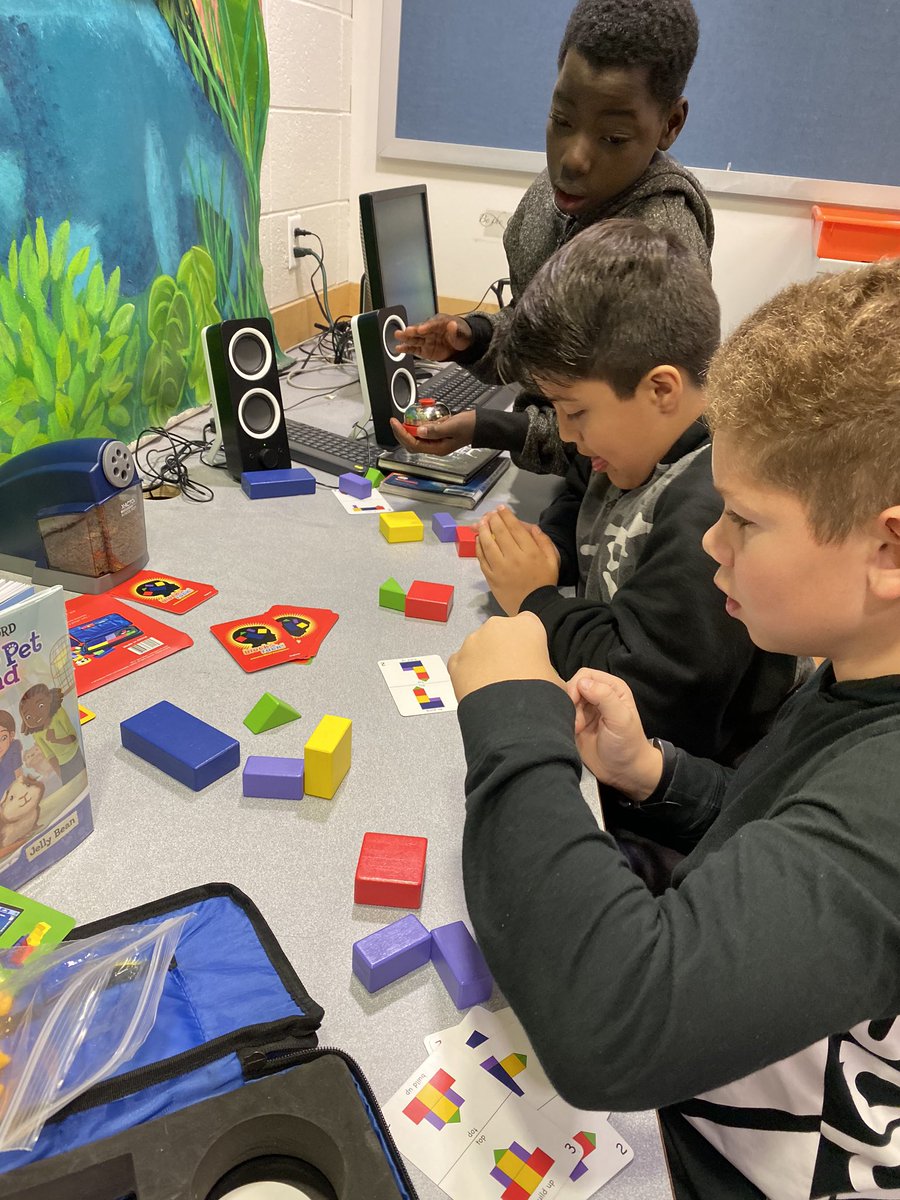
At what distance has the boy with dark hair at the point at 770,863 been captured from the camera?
45 centimetres

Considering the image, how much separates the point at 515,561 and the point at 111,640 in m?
0.50

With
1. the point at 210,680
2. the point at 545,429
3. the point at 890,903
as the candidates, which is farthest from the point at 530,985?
the point at 545,429

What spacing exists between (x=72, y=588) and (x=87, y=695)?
23cm

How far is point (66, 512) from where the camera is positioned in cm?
108

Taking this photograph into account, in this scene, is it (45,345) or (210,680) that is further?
(45,345)

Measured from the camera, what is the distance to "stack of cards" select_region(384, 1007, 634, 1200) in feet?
1.71

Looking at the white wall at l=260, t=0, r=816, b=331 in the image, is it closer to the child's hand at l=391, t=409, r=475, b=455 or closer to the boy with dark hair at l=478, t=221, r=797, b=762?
the child's hand at l=391, t=409, r=475, b=455

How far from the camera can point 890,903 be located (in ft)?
1.47

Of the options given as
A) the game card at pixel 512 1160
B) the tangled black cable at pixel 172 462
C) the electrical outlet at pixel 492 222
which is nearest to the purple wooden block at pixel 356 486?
the tangled black cable at pixel 172 462

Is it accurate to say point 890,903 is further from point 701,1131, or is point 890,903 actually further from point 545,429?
point 545,429

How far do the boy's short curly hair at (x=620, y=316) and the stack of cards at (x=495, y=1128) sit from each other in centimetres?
68

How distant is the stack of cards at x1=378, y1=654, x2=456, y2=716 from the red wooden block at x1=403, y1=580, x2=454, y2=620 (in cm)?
9

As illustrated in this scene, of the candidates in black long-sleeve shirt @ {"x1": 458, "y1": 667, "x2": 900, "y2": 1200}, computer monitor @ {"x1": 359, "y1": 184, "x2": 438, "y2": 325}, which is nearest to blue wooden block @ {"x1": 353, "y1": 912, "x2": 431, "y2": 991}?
black long-sleeve shirt @ {"x1": 458, "y1": 667, "x2": 900, "y2": 1200}

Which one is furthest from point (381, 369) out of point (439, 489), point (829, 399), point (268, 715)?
point (829, 399)
